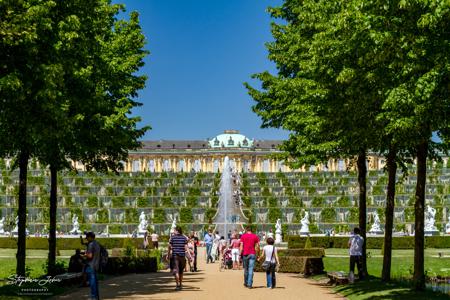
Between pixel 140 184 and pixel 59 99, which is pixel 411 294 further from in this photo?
pixel 140 184

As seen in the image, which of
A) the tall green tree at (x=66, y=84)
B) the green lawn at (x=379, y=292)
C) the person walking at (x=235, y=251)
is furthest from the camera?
the person walking at (x=235, y=251)

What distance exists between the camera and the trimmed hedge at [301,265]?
34531 mm

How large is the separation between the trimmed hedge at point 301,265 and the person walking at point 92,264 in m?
15.6

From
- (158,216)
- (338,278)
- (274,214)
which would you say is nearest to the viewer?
(338,278)

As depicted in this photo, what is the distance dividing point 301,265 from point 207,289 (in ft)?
36.9

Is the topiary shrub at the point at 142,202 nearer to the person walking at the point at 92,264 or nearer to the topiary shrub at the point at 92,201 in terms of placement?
the topiary shrub at the point at 92,201

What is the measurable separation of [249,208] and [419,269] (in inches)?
3069

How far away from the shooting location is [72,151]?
101 feet

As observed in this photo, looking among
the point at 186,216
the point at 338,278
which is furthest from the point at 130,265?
the point at 186,216

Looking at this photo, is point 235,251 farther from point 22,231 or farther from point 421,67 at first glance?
point 421,67

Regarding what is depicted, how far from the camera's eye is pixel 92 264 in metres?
20.7

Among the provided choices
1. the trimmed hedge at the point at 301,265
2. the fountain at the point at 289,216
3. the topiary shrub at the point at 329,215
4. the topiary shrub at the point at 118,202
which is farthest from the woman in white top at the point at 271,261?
the topiary shrub at the point at 118,202

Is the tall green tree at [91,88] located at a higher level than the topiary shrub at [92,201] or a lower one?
higher

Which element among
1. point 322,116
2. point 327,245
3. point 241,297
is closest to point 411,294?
point 241,297
